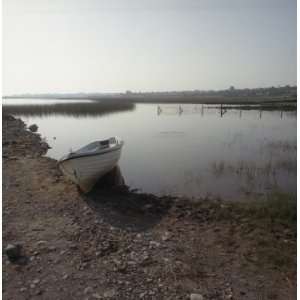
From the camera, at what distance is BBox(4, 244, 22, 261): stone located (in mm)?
4641

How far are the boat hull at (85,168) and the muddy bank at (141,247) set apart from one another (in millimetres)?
385

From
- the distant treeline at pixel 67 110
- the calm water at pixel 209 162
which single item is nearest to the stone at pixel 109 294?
the calm water at pixel 209 162

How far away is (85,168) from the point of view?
25.2ft

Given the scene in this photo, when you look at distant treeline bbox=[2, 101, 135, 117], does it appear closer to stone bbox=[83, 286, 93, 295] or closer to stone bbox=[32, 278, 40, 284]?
stone bbox=[32, 278, 40, 284]

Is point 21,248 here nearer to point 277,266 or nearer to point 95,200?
point 95,200

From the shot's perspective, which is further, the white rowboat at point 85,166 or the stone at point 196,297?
the white rowboat at point 85,166

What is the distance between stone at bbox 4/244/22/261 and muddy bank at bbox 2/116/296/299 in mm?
104

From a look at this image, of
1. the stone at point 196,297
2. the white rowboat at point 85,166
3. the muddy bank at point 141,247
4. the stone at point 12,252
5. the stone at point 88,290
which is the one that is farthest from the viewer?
the white rowboat at point 85,166

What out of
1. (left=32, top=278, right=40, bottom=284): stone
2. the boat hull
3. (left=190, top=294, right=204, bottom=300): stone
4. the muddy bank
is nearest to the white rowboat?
the boat hull

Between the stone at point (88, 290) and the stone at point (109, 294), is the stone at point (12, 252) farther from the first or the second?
the stone at point (109, 294)

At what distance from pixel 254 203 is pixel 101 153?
15.5 ft

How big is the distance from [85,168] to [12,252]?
10.9 feet

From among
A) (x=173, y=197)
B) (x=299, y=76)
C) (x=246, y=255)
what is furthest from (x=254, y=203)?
(x=299, y=76)

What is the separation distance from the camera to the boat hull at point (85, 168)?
7.63 metres
